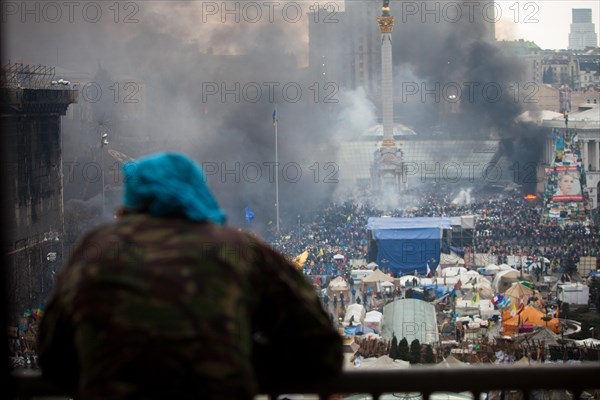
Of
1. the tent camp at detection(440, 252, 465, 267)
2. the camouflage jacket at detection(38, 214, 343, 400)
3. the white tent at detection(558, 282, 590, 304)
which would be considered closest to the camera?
the camouflage jacket at detection(38, 214, 343, 400)

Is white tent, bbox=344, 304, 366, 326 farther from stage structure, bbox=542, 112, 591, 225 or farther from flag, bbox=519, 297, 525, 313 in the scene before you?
stage structure, bbox=542, 112, 591, 225

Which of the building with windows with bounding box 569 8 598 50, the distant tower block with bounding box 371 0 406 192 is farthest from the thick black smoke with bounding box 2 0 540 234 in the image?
the building with windows with bounding box 569 8 598 50

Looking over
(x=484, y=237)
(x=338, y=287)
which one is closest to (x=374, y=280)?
(x=338, y=287)

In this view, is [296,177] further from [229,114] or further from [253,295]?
[253,295]

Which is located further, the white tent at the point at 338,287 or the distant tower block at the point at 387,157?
the distant tower block at the point at 387,157

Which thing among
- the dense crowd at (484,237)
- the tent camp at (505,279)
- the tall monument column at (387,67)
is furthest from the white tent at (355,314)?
the tall monument column at (387,67)

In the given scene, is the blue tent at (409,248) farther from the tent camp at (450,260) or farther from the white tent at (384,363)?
the white tent at (384,363)

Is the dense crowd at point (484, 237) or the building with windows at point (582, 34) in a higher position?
the building with windows at point (582, 34)
